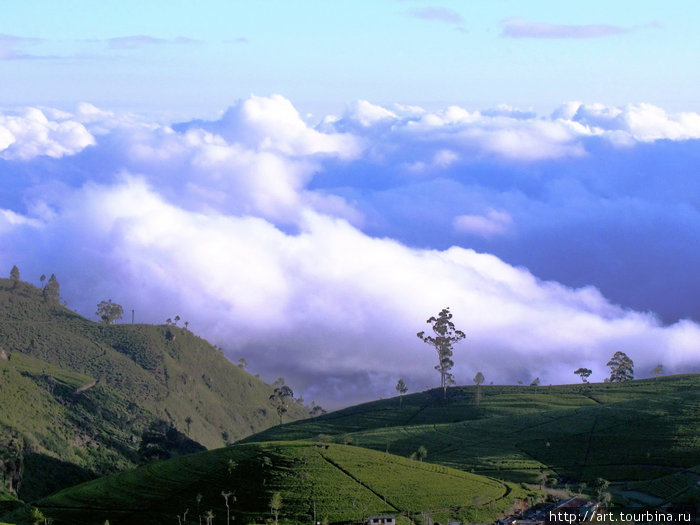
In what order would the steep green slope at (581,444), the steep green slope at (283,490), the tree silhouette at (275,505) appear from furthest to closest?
the steep green slope at (581,444), the steep green slope at (283,490), the tree silhouette at (275,505)

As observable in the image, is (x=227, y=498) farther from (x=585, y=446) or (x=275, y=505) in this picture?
(x=585, y=446)

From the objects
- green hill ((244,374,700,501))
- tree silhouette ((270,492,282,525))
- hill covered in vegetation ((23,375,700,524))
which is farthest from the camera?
green hill ((244,374,700,501))

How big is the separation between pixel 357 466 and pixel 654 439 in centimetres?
6531

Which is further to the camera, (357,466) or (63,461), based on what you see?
(63,461)

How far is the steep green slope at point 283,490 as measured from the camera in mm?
117875

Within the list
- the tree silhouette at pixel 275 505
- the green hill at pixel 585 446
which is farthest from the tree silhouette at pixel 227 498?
the green hill at pixel 585 446

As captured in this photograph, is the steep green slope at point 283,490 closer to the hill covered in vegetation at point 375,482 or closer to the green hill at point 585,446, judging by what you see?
the hill covered in vegetation at point 375,482

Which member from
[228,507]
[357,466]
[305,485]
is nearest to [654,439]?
[357,466]

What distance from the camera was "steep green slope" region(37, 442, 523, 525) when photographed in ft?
387

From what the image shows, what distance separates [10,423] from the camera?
187m

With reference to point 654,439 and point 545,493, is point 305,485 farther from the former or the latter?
point 654,439

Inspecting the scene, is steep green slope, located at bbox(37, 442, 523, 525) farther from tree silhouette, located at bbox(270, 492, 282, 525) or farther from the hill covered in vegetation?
tree silhouette, located at bbox(270, 492, 282, 525)

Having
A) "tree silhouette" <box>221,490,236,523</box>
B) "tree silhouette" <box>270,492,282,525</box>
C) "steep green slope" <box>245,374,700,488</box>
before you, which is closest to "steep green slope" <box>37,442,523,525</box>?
"tree silhouette" <box>221,490,236,523</box>

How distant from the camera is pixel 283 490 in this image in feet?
398
